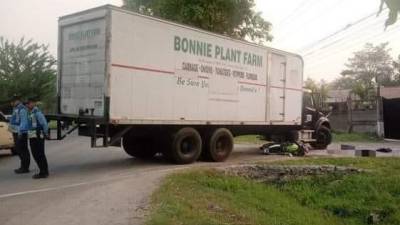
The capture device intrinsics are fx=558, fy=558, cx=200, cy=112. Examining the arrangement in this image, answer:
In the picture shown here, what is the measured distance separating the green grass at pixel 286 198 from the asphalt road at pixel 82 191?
414mm

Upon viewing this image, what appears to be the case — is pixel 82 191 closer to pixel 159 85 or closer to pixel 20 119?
pixel 20 119

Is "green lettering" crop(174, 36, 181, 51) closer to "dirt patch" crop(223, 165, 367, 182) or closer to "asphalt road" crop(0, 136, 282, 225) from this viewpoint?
"asphalt road" crop(0, 136, 282, 225)

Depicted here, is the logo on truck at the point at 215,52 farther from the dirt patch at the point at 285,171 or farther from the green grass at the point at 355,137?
the green grass at the point at 355,137

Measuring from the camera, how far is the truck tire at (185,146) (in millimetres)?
13078

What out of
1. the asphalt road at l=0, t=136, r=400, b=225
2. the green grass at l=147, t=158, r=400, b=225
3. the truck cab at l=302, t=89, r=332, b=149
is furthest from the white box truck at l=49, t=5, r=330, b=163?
the truck cab at l=302, t=89, r=332, b=149

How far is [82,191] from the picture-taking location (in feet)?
29.4

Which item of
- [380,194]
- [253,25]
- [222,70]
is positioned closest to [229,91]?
[222,70]

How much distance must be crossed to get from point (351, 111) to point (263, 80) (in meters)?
17.3

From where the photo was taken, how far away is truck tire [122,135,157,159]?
14469 millimetres

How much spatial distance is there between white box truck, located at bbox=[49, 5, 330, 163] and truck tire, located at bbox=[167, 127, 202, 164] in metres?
0.02

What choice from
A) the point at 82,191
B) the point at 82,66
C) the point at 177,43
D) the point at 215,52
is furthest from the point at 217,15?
the point at 82,191

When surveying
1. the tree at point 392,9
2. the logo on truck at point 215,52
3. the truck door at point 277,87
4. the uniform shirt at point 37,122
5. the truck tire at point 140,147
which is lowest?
the truck tire at point 140,147

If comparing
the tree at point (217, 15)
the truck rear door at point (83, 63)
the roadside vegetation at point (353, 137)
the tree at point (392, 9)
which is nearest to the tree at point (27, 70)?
the tree at point (217, 15)

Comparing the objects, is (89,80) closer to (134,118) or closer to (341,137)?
(134,118)
